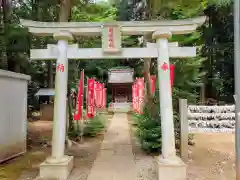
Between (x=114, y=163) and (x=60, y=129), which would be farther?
(x=114, y=163)

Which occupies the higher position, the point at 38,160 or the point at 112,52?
the point at 112,52

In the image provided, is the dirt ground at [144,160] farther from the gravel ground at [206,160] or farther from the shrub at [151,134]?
the shrub at [151,134]

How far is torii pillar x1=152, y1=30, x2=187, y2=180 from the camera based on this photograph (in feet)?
18.6

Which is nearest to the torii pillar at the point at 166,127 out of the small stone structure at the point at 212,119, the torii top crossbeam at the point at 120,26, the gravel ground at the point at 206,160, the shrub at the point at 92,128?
the torii top crossbeam at the point at 120,26

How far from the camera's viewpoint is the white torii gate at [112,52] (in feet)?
19.9

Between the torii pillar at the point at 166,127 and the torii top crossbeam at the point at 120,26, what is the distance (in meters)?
0.24

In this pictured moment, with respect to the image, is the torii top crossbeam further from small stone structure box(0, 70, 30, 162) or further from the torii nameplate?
small stone structure box(0, 70, 30, 162)

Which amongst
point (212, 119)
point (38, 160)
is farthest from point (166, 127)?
point (38, 160)

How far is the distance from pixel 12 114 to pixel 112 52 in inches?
137

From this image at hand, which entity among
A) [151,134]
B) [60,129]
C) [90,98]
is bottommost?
[151,134]

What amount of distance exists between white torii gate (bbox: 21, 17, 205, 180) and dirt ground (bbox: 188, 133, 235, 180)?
1181 mm

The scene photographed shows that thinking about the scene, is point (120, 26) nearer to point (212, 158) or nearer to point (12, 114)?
point (12, 114)

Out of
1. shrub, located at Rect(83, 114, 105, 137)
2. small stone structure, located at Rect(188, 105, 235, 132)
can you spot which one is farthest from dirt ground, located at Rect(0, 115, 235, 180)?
shrub, located at Rect(83, 114, 105, 137)

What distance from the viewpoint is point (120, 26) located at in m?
6.32
